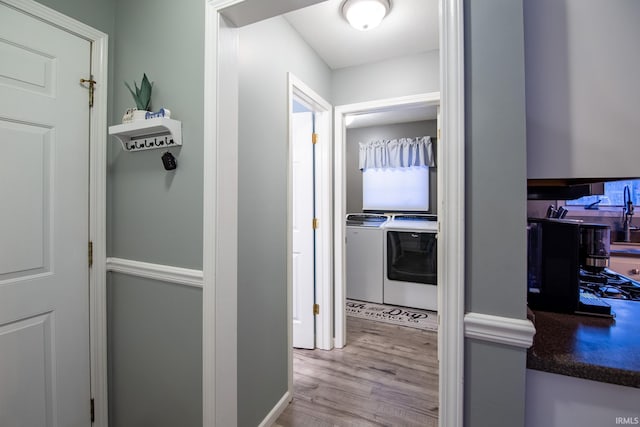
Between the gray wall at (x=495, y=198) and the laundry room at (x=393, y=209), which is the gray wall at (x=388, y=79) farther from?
the gray wall at (x=495, y=198)

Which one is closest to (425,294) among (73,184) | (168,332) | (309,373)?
(309,373)

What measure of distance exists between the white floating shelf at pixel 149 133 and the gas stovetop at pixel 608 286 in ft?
6.25

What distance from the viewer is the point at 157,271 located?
1.33 metres

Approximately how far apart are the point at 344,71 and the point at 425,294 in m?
2.61

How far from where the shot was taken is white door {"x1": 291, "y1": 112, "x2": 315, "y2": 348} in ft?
8.09

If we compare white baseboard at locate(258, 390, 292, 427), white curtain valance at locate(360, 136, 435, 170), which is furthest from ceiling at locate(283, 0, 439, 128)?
white baseboard at locate(258, 390, 292, 427)

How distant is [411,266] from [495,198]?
109 inches

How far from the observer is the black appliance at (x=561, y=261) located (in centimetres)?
97

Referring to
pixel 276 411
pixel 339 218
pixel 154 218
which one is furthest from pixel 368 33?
pixel 276 411

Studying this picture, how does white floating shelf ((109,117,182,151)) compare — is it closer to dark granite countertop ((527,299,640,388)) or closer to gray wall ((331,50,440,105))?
dark granite countertop ((527,299,640,388))

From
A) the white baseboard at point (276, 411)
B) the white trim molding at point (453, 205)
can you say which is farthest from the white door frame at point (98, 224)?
the white trim molding at point (453, 205)

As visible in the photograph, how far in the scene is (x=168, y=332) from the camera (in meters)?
1.32

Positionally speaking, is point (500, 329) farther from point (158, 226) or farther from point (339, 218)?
point (339, 218)

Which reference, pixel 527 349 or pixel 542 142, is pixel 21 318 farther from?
pixel 542 142
